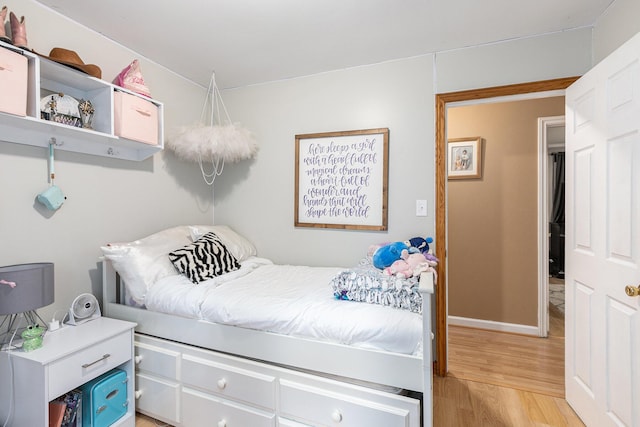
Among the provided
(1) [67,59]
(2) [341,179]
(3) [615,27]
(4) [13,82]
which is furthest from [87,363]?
(3) [615,27]

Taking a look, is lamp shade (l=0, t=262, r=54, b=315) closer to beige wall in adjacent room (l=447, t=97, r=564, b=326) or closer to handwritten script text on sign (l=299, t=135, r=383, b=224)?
handwritten script text on sign (l=299, t=135, r=383, b=224)

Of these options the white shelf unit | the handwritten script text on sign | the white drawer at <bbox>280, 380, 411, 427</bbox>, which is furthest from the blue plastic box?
the handwritten script text on sign

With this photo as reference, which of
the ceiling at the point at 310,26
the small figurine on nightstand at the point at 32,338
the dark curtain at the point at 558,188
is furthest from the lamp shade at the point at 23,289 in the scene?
the dark curtain at the point at 558,188

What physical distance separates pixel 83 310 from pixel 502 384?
2.78 m

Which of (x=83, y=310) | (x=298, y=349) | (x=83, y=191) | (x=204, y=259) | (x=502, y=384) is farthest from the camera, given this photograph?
(x=502, y=384)

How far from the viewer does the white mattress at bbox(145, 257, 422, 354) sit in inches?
53.6

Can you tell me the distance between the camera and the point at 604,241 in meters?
1.60

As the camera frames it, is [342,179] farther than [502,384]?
Yes

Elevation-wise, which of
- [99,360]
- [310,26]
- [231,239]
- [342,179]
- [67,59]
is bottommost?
[99,360]

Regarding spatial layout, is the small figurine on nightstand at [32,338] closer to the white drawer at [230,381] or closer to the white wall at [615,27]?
the white drawer at [230,381]

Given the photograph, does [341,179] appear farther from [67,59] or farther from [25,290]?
[25,290]

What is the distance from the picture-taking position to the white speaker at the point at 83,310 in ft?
5.86

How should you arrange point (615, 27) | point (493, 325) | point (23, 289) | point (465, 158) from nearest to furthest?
point (23, 289), point (615, 27), point (493, 325), point (465, 158)

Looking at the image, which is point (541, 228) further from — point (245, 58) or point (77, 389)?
point (77, 389)
